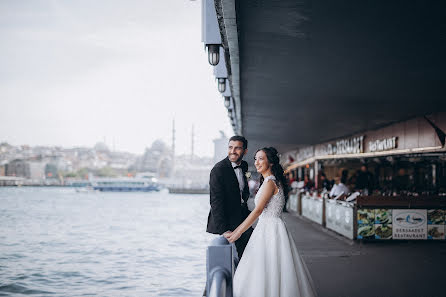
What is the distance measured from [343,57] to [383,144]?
33.9ft

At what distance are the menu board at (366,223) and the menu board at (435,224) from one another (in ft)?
3.97

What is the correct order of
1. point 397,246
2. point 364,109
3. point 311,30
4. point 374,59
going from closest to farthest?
1. point 311,30
2. point 374,59
3. point 397,246
4. point 364,109

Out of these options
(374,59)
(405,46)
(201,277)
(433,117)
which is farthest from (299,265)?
(433,117)

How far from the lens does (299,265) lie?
4820 millimetres

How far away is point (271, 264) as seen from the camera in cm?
458

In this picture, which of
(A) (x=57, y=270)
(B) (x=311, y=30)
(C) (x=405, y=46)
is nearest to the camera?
(B) (x=311, y=30)

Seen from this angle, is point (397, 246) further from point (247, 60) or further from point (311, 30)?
point (311, 30)

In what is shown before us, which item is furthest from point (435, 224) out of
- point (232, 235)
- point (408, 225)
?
point (232, 235)

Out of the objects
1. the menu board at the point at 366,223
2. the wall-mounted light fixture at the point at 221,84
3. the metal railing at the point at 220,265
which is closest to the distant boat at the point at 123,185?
the wall-mounted light fixture at the point at 221,84

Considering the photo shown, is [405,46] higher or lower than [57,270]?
higher

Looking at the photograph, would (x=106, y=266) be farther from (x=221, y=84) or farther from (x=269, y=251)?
(x=269, y=251)

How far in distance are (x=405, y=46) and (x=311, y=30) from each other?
154cm

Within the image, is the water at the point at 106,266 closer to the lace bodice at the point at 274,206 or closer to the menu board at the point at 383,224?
the menu board at the point at 383,224

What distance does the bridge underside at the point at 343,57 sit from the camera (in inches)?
222
